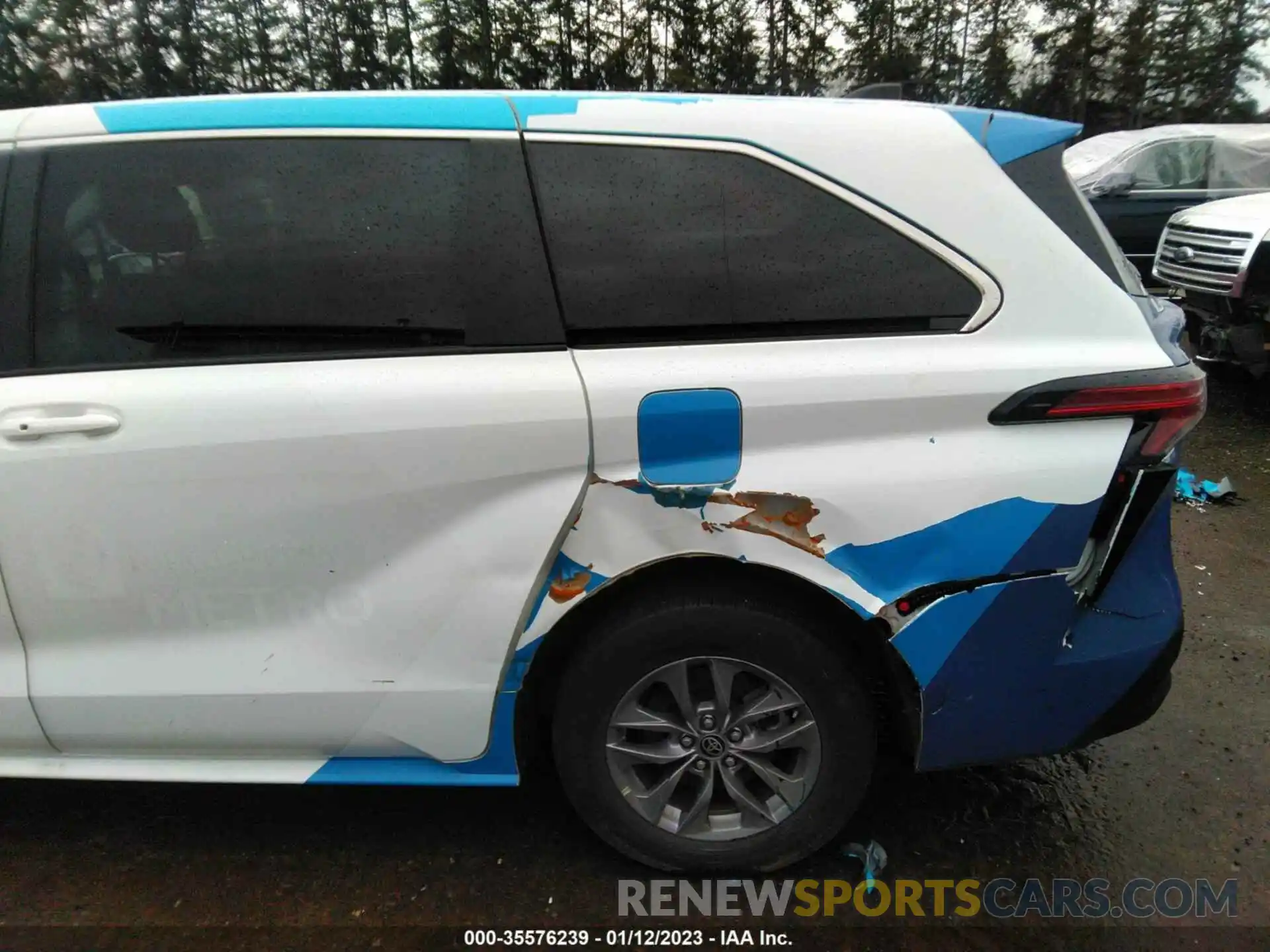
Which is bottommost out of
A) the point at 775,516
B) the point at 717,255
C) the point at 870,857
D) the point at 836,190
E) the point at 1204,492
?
the point at 1204,492

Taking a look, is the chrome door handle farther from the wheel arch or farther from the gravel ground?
the gravel ground

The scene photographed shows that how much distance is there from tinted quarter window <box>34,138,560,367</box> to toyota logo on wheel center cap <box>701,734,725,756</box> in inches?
38.5

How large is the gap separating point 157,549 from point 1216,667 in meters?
3.33

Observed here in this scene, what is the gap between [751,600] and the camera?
1886 mm

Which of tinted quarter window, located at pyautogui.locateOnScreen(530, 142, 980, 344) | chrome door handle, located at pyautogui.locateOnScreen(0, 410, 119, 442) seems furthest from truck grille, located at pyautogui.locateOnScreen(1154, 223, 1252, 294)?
chrome door handle, located at pyautogui.locateOnScreen(0, 410, 119, 442)

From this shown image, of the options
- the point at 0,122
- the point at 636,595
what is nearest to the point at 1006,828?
the point at 636,595

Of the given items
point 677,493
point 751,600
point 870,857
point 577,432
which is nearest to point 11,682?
point 577,432

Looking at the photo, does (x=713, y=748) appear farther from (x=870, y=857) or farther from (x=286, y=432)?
(x=286, y=432)

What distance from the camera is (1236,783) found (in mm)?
2445

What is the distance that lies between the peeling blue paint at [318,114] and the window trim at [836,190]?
0.43ft

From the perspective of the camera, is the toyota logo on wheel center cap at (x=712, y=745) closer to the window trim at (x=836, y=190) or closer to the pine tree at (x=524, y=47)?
the window trim at (x=836, y=190)

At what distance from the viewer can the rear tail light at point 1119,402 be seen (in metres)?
1.77

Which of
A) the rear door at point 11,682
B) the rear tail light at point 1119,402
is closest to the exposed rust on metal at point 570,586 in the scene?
the rear tail light at point 1119,402

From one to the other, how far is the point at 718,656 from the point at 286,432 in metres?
1.04
